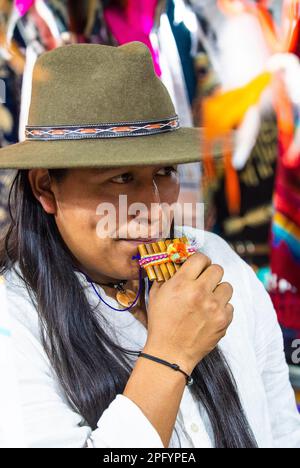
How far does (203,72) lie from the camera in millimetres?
2926

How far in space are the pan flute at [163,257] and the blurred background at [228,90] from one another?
143cm

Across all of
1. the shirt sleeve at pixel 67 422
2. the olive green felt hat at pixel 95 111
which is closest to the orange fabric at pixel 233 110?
the olive green felt hat at pixel 95 111

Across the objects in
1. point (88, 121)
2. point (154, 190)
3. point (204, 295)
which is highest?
point (88, 121)

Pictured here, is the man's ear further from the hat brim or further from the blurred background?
the blurred background

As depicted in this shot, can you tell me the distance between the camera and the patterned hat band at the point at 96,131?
1.36m

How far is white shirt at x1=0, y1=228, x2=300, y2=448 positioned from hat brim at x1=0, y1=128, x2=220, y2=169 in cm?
38

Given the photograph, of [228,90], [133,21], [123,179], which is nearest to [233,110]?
[228,90]

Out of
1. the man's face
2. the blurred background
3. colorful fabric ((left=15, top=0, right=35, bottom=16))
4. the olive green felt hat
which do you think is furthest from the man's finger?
colorful fabric ((left=15, top=0, right=35, bottom=16))

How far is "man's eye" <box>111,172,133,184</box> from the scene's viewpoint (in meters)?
1.38

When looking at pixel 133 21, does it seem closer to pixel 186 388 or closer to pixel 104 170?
pixel 104 170

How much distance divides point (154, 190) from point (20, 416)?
0.65 meters

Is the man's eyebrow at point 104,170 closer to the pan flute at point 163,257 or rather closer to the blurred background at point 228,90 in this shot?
the pan flute at point 163,257

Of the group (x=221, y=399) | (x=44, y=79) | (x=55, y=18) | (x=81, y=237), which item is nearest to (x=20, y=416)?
(x=81, y=237)

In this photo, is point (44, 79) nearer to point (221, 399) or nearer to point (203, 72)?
point (221, 399)
